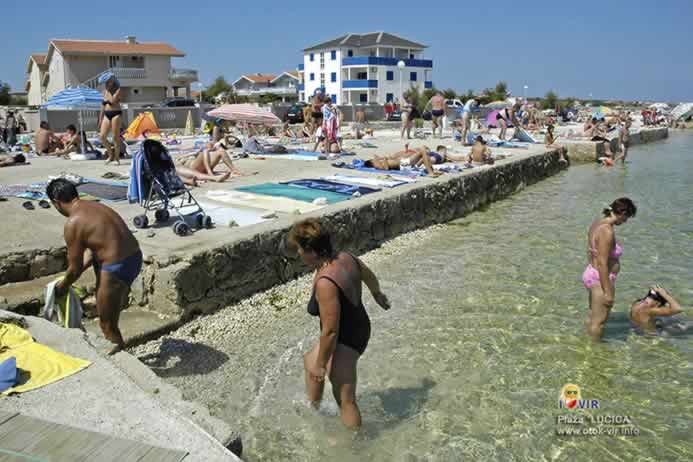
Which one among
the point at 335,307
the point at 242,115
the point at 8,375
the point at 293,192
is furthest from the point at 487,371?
the point at 242,115

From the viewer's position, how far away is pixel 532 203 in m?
14.1

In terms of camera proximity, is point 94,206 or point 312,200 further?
point 312,200

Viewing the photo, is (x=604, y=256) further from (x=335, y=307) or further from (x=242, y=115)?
(x=242, y=115)

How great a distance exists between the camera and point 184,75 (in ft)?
171

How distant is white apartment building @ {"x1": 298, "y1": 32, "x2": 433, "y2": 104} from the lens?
218 ft

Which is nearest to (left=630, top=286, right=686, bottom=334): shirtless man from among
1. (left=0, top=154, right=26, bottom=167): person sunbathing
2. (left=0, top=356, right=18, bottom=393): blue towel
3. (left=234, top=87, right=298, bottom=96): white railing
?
(left=0, top=356, right=18, bottom=393): blue towel

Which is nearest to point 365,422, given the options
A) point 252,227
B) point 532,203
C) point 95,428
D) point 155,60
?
point 95,428

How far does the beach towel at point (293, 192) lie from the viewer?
9.28 m

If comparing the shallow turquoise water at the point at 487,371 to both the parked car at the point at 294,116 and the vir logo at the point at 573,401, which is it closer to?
the vir logo at the point at 573,401

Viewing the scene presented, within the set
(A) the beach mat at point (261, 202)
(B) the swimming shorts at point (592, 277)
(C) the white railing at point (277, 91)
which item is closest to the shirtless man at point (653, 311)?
(B) the swimming shorts at point (592, 277)

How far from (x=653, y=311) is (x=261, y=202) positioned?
538 centimetres

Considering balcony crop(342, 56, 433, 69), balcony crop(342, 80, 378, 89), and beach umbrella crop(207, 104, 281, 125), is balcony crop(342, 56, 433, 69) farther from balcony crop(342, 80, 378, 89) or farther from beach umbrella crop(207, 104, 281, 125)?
beach umbrella crop(207, 104, 281, 125)

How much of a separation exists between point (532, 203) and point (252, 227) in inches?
353

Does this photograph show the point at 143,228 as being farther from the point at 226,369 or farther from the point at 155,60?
the point at 155,60
